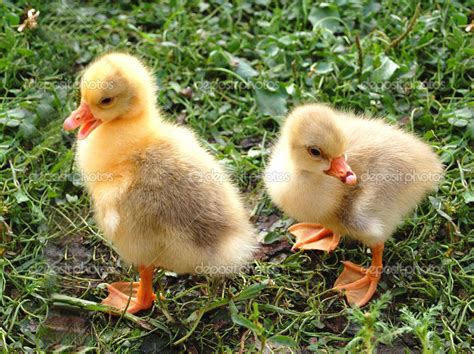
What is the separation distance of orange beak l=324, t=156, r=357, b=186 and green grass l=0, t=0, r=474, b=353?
0.49 metres

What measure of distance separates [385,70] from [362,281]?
1318 mm

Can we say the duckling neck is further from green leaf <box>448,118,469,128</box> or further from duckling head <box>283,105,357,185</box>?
green leaf <box>448,118,469,128</box>

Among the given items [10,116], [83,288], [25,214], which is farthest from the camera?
[10,116]

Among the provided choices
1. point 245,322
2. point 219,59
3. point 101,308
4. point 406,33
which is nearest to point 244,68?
point 219,59

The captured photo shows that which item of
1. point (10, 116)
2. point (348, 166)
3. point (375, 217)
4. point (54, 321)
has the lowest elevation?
point (54, 321)

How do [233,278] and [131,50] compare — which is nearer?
[233,278]

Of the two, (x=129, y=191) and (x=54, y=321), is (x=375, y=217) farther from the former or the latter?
(x=54, y=321)

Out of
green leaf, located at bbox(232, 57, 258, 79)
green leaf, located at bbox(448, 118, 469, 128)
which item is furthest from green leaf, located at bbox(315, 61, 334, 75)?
green leaf, located at bbox(448, 118, 469, 128)

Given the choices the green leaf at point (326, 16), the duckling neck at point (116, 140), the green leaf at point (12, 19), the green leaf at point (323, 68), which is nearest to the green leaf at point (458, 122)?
the green leaf at point (323, 68)

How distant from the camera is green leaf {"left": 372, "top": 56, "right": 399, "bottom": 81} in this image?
3936 millimetres

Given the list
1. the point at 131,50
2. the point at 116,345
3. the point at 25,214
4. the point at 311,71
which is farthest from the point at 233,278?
the point at 131,50

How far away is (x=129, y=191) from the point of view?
8.99 feet

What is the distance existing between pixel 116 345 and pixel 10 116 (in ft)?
4.58

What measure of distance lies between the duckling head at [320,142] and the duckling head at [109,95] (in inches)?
25.0
